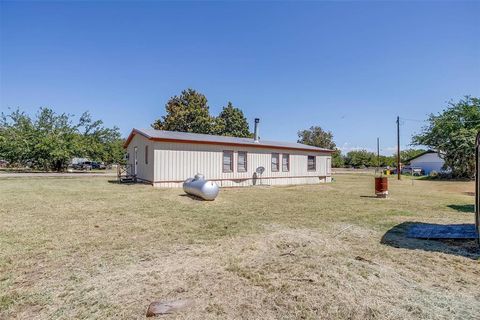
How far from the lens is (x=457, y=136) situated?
26859 millimetres

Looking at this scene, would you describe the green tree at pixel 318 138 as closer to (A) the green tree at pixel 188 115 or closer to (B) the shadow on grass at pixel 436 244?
(A) the green tree at pixel 188 115

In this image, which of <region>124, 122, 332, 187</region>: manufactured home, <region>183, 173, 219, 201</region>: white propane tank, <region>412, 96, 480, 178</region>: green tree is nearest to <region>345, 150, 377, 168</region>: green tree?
<region>412, 96, 480, 178</region>: green tree

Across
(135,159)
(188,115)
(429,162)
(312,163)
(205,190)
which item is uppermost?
(188,115)

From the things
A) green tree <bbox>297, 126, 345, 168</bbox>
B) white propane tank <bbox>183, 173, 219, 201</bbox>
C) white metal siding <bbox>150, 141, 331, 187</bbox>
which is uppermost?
green tree <bbox>297, 126, 345, 168</bbox>

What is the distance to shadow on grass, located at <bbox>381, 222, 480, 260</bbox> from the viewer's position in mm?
4902

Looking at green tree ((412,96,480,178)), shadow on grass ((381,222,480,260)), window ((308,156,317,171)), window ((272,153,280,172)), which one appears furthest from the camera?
green tree ((412,96,480,178))

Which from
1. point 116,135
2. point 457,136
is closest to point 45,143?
point 116,135

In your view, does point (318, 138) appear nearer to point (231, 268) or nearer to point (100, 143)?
point (100, 143)

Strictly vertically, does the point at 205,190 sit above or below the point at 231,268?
above

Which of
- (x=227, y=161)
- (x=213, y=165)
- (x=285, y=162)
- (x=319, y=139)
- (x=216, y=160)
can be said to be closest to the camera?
(x=213, y=165)

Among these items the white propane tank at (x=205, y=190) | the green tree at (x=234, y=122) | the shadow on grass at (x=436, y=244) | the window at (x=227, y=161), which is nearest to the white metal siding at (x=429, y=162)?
the green tree at (x=234, y=122)

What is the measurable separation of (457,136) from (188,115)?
29112mm

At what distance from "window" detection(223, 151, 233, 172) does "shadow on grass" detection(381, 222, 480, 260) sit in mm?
11652

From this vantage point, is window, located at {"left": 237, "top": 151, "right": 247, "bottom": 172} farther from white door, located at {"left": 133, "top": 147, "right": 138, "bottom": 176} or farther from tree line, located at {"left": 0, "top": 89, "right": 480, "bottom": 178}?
tree line, located at {"left": 0, "top": 89, "right": 480, "bottom": 178}
